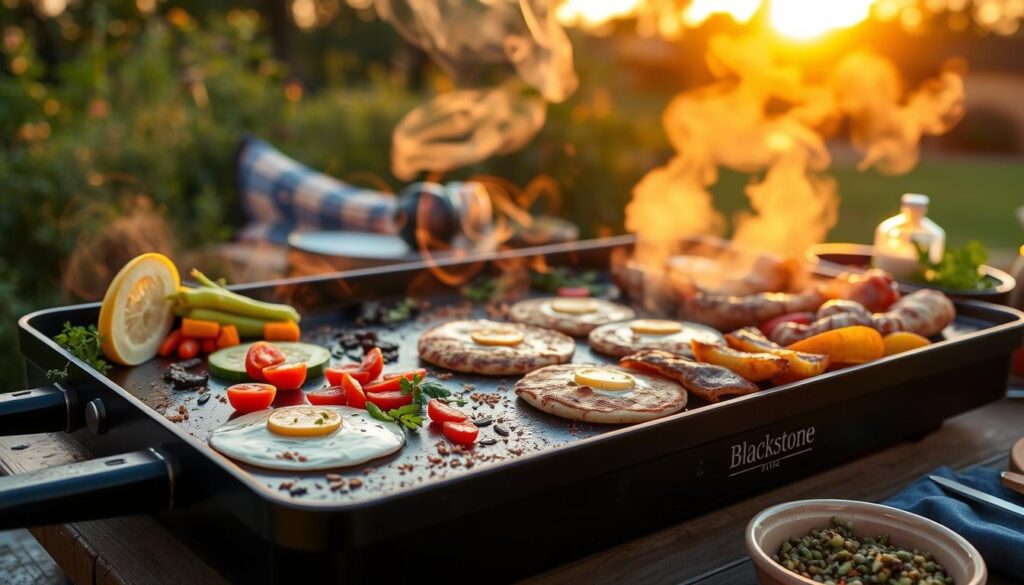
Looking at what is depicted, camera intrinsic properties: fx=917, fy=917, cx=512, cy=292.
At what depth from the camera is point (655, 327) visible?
3229mm

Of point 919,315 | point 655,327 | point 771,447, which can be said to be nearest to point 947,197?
point 919,315

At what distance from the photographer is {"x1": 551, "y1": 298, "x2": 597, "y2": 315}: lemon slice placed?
3498 mm

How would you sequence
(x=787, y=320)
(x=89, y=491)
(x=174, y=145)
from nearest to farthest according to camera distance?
1. (x=89, y=491)
2. (x=787, y=320)
3. (x=174, y=145)

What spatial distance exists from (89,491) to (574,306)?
6.83 ft

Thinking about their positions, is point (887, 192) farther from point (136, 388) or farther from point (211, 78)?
point (136, 388)

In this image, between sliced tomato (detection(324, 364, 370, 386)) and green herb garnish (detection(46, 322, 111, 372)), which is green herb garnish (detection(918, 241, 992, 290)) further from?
green herb garnish (detection(46, 322, 111, 372))

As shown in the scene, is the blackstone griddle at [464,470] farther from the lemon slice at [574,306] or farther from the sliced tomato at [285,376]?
the lemon slice at [574,306]

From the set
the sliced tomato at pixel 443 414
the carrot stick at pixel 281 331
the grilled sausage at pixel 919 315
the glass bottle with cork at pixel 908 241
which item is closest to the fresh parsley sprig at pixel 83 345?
the carrot stick at pixel 281 331

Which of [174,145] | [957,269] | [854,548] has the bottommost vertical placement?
[854,548]

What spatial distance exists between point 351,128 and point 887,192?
14.4 m

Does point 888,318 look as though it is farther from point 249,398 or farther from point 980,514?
point 249,398

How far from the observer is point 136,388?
260cm

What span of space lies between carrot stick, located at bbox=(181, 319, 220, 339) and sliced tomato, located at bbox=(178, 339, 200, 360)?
25 millimetres

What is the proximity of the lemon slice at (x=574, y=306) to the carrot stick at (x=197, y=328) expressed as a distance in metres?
1.28
